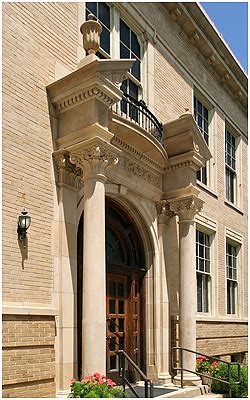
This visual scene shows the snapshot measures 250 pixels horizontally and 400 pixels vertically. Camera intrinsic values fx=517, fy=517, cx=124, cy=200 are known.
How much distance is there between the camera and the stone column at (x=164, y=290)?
1161cm

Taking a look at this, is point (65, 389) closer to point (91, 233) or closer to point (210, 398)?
point (91, 233)

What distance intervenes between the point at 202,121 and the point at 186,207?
5674 millimetres

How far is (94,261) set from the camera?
26.6 ft

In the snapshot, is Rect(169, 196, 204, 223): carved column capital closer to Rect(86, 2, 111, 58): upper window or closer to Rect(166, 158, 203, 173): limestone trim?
Rect(166, 158, 203, 173): limestone trim

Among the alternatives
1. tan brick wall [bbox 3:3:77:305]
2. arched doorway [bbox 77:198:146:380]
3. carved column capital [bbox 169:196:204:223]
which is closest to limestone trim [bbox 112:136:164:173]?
carved column capital [bbox 169:196:204:223]

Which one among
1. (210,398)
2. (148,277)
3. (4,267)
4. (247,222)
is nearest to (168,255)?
(148,277)

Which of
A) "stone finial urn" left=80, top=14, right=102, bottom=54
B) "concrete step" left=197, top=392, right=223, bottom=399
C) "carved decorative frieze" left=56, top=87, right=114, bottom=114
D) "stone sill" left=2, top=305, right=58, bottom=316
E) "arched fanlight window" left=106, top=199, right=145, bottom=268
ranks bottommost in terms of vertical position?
"concrete step" left=197, top=392, right=223, bottom=399

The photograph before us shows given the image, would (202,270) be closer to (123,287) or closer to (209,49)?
(123,287)

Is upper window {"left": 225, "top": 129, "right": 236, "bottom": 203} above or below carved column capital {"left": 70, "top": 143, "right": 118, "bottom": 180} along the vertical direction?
above

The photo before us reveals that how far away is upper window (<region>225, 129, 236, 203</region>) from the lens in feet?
61.4

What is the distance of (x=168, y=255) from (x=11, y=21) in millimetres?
6619

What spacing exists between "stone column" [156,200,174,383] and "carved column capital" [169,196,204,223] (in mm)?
317

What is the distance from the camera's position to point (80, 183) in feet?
30.5

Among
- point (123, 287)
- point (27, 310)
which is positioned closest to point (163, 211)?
point (123, 287)
